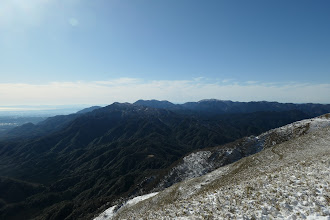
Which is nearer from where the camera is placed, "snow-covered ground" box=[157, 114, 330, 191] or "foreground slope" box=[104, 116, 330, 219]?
"foreground slope" box=[104, 116, 330, 219]

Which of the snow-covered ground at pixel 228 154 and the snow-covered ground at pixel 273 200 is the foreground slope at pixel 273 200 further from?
the snow-covered ground at pixel 228 154

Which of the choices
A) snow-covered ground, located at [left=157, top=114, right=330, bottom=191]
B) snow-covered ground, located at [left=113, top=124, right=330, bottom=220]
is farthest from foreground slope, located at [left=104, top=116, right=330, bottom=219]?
snow-covered ground, located at [left=157, top=114, right=330, bottom=191]

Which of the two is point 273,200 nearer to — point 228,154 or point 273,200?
point 273,200

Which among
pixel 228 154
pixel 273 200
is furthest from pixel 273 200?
pixel 228 154

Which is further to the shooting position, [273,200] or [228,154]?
[228,154]

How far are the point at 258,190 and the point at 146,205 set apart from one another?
28.1 meters

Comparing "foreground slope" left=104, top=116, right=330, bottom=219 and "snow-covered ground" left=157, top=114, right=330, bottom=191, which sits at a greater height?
"foreground slope" left=104, top=116, right=330, bottom=219

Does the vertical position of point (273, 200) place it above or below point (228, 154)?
above

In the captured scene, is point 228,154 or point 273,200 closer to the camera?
point 273,200

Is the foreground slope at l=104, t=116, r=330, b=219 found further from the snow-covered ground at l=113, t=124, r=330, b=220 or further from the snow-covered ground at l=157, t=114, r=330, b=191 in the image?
the snow-covered ground at l=157, t=114, r=330, b=191

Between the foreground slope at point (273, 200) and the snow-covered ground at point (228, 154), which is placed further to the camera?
the snow-covered ground at point (228, 154)

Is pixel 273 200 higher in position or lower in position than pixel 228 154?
higher

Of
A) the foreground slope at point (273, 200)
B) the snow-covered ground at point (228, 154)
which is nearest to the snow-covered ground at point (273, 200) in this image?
the foreground slope at point (273, 200)

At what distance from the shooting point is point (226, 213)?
44.9 ft
